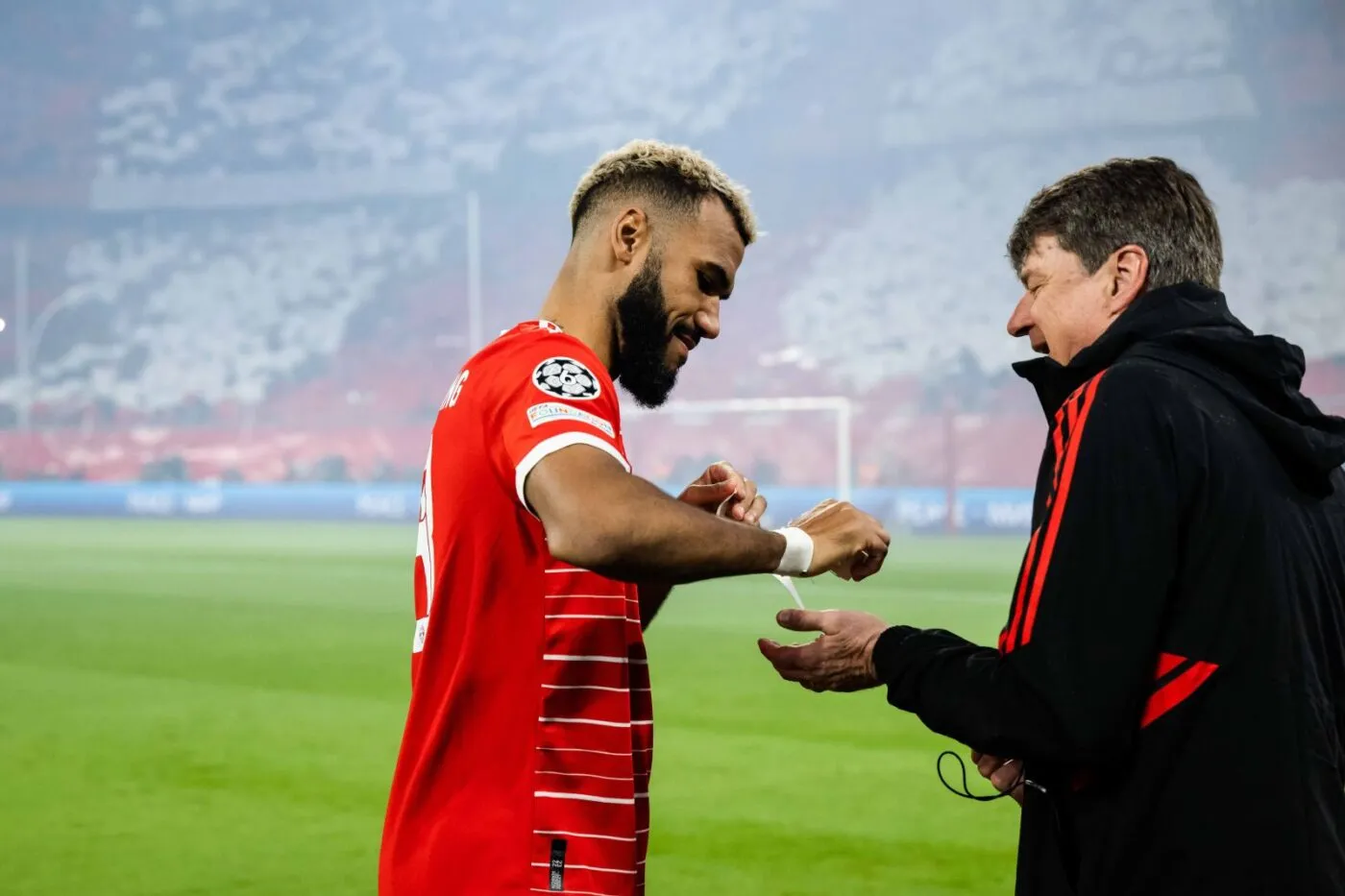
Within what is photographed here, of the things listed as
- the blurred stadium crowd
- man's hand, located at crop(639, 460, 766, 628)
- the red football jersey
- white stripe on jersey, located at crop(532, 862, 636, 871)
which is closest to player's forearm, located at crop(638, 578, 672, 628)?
man's hand, located at crop(639, 460, 766, 628)

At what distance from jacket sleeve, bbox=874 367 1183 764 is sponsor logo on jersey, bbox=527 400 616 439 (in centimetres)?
65

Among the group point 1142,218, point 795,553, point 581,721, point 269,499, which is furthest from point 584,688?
point 269,499

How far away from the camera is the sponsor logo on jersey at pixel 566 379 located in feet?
7.13

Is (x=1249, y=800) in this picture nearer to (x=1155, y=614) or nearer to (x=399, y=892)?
(x=1155, y=614)

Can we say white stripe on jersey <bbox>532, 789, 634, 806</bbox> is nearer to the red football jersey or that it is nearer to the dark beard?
the red football jersey

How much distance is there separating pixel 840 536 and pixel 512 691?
61cm

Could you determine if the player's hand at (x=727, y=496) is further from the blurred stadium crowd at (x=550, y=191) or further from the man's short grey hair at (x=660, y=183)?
the blurred stadium crowd at (x=550, y=191)

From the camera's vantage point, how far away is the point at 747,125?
37.2m

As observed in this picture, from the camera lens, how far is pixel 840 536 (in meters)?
2.46

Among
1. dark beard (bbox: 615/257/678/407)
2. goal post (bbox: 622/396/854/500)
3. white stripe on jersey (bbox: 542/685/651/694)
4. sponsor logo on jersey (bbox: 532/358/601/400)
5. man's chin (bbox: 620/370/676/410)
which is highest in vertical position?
goal post (bbox: 622/396/854/500)

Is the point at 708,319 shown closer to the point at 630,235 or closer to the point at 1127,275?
the point at 630,235

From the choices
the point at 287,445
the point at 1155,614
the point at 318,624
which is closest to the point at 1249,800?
the point at 1155,614

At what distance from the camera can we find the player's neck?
105 inches

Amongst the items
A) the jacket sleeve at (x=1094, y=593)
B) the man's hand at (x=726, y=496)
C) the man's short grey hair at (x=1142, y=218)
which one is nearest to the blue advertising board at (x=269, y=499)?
the man's hand at (x=726, y=496)
